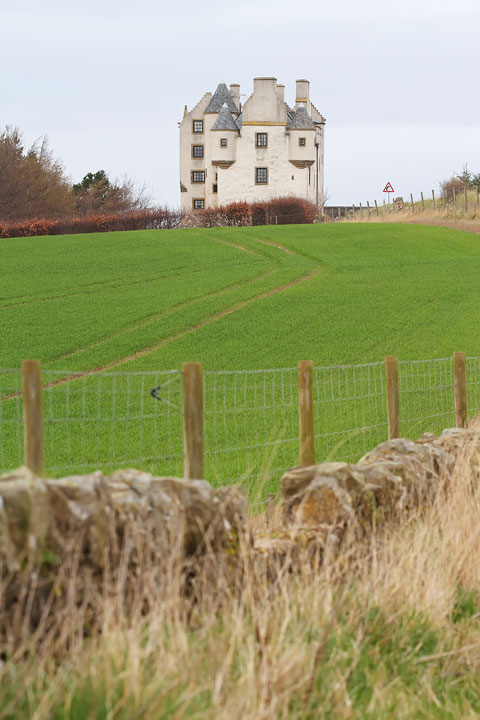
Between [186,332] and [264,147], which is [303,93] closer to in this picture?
[264,147]

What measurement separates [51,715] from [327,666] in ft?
5.58

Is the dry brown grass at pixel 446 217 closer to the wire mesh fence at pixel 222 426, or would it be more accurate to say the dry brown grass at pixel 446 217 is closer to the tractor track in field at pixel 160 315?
the tractor track in field at pixel 160 315

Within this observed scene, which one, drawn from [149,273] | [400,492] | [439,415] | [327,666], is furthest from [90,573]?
[149,273]

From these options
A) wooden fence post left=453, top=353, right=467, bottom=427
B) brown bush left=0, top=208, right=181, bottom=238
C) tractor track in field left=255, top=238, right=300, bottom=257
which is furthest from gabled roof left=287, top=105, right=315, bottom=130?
wooden fence post left=453, top=353, right=467, bottom=427

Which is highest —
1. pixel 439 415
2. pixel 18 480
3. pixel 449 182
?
pixel 449 182

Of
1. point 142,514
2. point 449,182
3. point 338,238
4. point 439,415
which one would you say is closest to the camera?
point 142,514

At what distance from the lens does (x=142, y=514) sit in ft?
15.9

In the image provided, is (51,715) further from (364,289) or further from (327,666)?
(364,289)

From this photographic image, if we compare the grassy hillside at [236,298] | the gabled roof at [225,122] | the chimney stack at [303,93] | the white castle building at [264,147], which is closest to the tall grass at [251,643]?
the grassy hillside at [236,298]

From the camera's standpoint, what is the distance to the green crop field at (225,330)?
49.0ft

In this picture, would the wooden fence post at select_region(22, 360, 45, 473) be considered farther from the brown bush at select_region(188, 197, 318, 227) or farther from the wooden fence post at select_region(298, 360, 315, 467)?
the brown bush at select_region(188, 197, 318, 227)

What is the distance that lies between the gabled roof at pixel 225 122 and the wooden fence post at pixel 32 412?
8069cm

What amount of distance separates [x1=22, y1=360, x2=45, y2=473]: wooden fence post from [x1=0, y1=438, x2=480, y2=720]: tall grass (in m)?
2.07

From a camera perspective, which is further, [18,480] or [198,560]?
[198,560]
